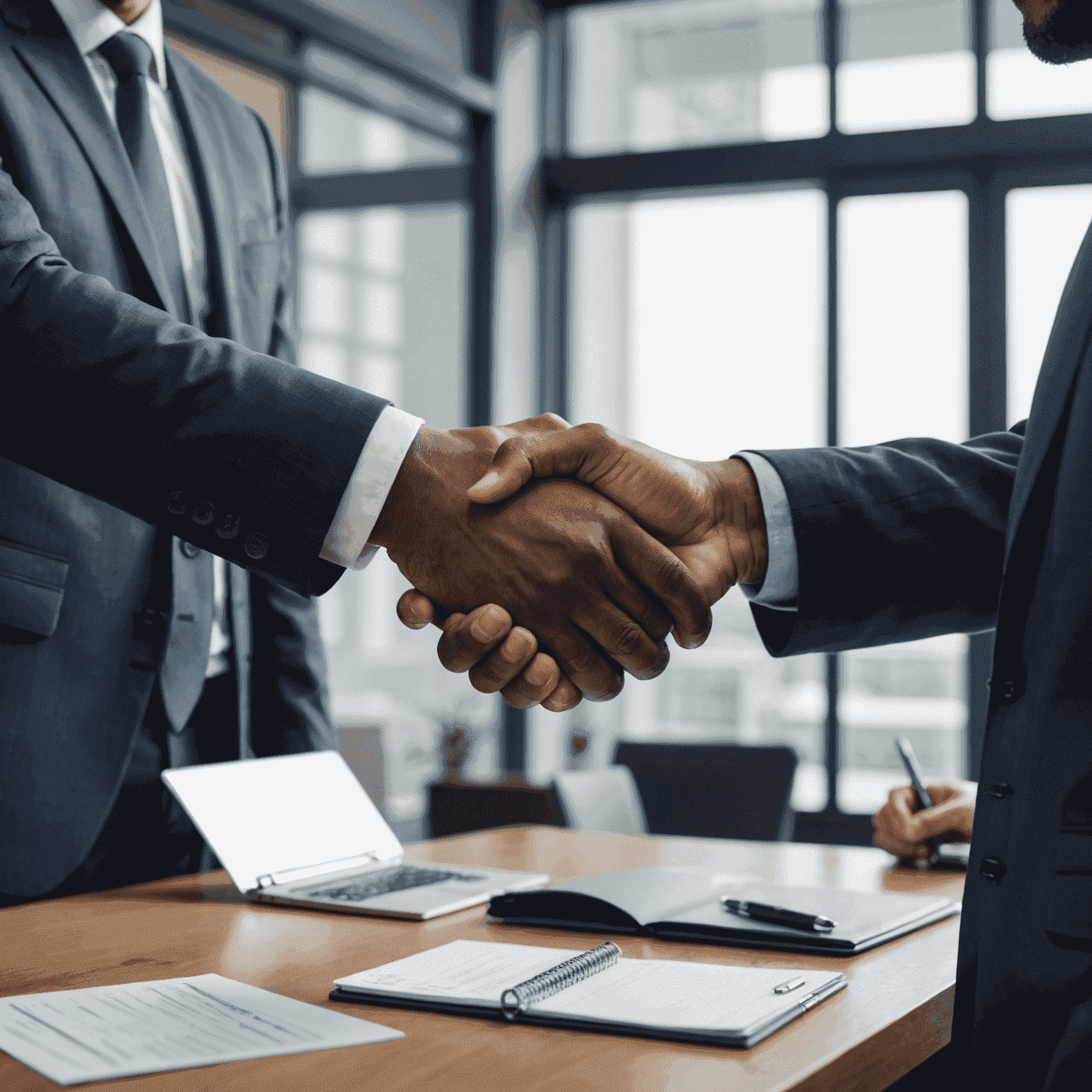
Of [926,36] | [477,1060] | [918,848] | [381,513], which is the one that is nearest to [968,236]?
[926,36]

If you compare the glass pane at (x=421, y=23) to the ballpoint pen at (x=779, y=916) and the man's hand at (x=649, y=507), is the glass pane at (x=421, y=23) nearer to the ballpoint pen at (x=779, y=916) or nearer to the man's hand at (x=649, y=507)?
the man's hand at (x=649, y=507)

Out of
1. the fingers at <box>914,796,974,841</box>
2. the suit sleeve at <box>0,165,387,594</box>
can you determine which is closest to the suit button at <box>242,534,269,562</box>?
the suit sleeve at <box>0,165,387,594</box>

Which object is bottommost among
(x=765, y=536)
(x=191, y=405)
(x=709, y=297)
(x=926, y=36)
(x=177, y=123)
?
(x=765, y=536)

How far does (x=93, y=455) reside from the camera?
133 cm

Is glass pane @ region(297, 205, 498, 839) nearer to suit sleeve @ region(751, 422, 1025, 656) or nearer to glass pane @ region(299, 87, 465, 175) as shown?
glass pane @ region(299, 87, 465, 175)

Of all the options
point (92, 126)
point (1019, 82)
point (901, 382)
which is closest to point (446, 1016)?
point (92, 126)

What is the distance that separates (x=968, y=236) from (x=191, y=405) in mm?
4226

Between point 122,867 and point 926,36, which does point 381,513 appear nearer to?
point 122,867

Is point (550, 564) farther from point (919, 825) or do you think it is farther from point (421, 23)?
point (421, 23)

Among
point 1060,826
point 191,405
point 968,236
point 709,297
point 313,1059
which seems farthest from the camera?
point 709,297

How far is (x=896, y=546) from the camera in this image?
1.36m

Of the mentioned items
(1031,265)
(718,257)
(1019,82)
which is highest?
(1019,82)

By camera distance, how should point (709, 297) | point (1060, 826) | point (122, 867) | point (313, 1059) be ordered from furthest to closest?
point (709, 297) < point (122, 867) < point (1060, 826) < point (313, 1059)

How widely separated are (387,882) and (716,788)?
1.76 m
